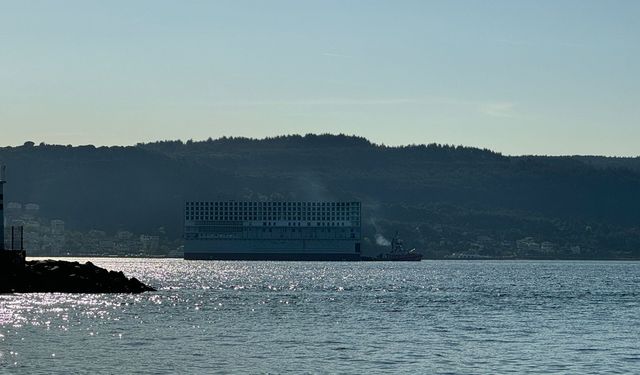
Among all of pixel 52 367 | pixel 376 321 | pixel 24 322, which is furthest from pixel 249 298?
pixel 52 367

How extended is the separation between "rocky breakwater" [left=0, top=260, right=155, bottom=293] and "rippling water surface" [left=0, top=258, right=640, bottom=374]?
8.67 feet

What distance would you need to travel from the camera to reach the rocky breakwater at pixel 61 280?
10688 centimetres

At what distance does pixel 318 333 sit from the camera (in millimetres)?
76188

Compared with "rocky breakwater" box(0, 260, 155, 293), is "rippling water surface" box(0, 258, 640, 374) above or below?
below

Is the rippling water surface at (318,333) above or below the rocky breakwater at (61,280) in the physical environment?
below

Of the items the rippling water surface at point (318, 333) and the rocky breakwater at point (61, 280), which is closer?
the rippling water surface at point (318, 333)

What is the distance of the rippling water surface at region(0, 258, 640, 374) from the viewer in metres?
60.5

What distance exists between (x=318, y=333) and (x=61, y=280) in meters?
41.2

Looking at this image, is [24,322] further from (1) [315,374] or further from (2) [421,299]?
(2) [421,299]

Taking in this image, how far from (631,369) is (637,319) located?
31.8m

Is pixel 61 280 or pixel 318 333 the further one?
pixel 61 280

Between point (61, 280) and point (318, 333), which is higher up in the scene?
point (61, 280)

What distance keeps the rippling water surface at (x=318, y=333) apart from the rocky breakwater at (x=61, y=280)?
2.64 meters

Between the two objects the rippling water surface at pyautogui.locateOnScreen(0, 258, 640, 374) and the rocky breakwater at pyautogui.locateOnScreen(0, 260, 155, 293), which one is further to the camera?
the rocky breakwater at pyautogui.locateOnScreen(0, 260, 155, 293)
